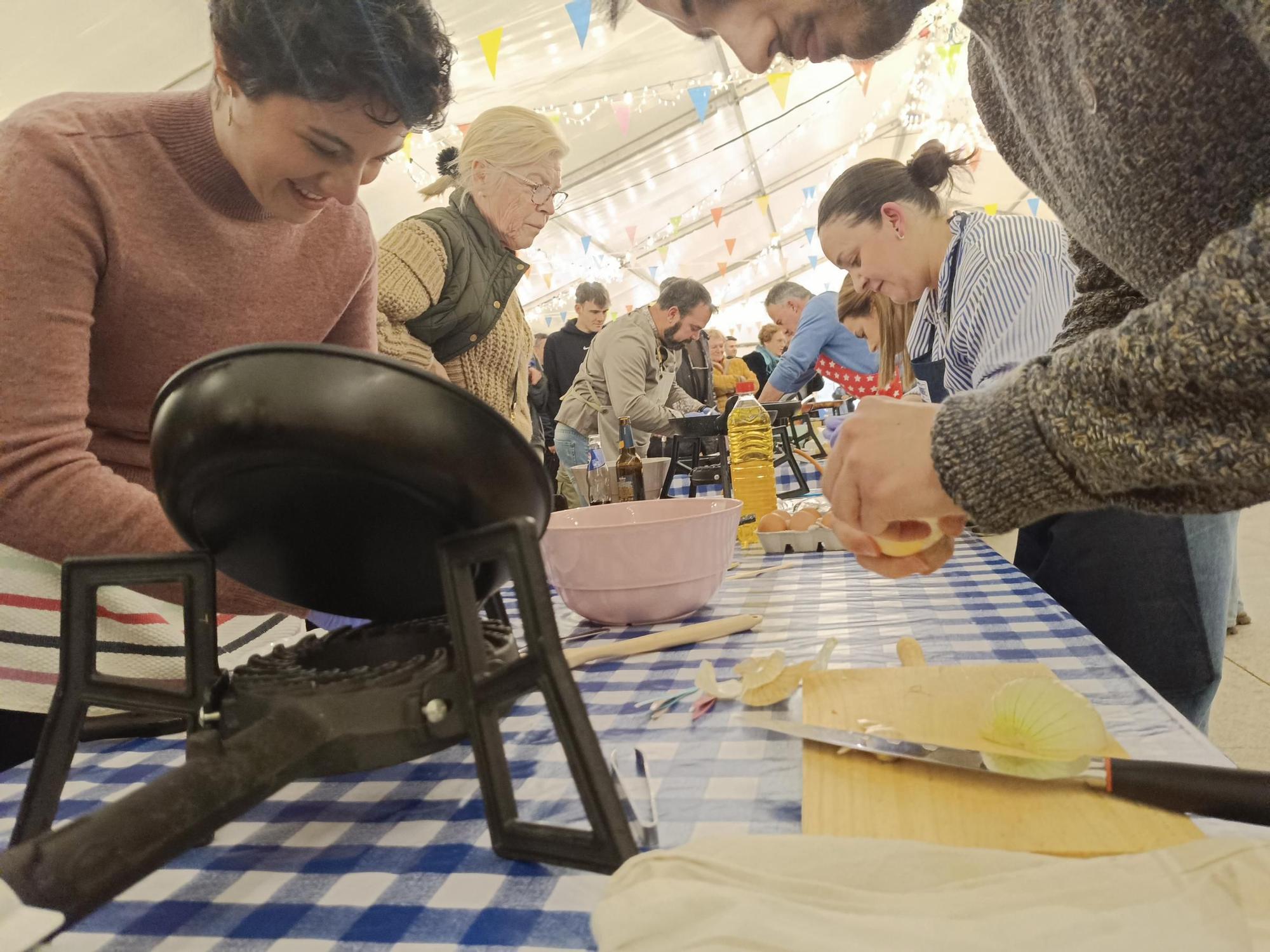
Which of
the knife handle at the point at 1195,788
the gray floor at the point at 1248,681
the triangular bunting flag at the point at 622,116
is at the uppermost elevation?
the triangular bunting flag at the point at 622,116

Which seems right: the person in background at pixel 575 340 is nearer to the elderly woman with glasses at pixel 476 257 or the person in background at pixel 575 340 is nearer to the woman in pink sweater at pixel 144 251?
the elderly woman with glasses at pixel 476 257

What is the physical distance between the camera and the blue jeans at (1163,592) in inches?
40.6

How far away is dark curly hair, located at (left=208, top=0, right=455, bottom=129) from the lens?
79 centimetres

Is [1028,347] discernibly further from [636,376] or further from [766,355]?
[766,355]

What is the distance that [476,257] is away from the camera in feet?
6.13

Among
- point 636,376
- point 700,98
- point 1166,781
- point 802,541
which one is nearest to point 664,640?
point 1166,781

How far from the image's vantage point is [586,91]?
13.0 feet

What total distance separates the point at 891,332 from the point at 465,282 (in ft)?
4.20

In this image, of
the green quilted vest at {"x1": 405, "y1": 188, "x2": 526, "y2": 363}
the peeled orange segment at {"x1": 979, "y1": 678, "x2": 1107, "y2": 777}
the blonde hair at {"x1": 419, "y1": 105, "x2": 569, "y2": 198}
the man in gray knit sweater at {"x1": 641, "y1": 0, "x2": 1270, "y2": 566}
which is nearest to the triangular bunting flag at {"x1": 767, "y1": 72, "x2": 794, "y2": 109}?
the blonde hair at {"x1": 419, "y1": 105, "x2": 569, "y2": 198}

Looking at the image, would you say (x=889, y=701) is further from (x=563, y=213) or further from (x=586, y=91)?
(x=563, y=213)

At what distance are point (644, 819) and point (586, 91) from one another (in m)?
4.16

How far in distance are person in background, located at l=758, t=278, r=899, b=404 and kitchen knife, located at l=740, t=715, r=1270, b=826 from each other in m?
2.75

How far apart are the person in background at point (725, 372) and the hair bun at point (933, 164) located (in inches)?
55.1

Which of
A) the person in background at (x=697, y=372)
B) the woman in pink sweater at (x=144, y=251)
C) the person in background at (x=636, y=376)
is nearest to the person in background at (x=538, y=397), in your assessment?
the person in background at (x=636, y=376)
